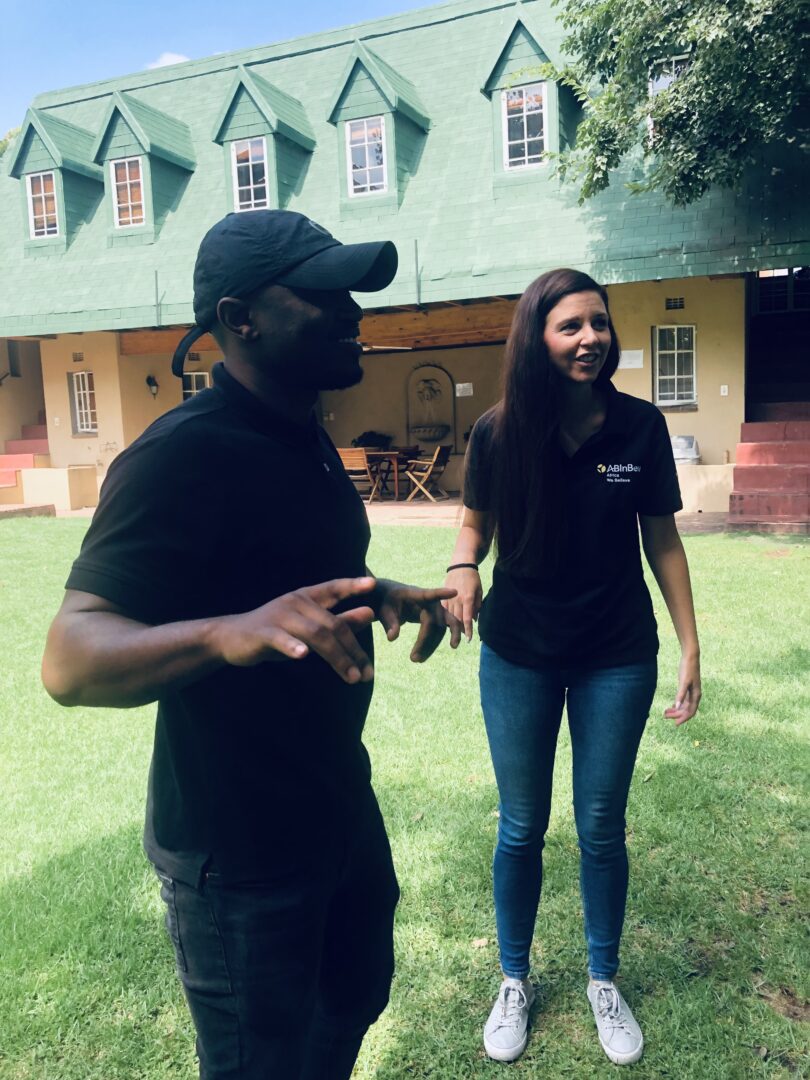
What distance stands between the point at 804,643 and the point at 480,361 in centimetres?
1349

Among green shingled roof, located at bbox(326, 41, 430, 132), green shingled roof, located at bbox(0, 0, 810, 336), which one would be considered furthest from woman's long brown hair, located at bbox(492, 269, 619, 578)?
green shingled roof, located at bbox(326, 41, 430, 132)

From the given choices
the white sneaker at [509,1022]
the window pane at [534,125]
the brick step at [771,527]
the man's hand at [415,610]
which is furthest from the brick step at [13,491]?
the man's hand at [415,610]

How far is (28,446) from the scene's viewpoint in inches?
762

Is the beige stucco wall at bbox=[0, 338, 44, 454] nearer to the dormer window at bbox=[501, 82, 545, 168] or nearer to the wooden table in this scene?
the wooden table

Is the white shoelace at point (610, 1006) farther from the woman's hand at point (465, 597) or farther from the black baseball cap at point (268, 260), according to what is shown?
the black baseball cap at point (268, 260)

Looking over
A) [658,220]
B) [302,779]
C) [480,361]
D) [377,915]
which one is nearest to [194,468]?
[302,779]

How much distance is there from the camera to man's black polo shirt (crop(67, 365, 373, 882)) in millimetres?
1435

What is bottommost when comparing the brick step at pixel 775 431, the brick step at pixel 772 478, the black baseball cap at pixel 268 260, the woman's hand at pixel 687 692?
the brick step at pixel 772 478

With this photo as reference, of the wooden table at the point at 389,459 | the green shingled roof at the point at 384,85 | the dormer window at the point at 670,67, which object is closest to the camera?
the dormer window at the point at 670,67

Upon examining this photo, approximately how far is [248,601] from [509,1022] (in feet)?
5.59

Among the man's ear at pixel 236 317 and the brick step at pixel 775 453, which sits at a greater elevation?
the man's ear at pixel 236 317

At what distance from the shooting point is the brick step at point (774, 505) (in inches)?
448

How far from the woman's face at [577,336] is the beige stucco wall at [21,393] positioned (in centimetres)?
1995

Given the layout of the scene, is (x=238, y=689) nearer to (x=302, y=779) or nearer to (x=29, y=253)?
(x=302, y=779)
